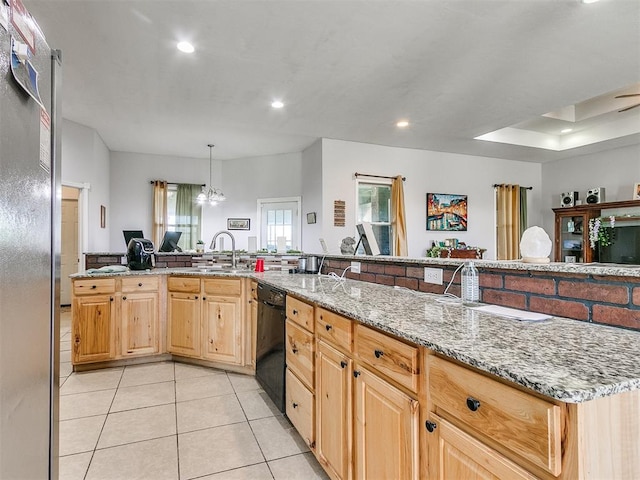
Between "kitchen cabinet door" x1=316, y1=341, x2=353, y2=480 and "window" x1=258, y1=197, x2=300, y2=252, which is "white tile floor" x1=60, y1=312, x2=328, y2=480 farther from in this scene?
"window" x1=258, y1=197, x2=300, y2=252

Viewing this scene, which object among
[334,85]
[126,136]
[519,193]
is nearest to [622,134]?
[519,193]

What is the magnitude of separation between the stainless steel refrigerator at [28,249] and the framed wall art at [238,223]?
567 centimetres

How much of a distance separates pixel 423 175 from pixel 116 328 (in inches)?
194

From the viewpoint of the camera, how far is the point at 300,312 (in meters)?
1.97

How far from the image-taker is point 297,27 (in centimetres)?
252

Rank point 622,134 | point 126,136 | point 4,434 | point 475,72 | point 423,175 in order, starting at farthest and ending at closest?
point 423,175 < point 126,136 < point 622,134 < point 475,72 < point 4,434

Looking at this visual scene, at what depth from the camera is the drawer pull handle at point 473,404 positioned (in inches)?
32.4

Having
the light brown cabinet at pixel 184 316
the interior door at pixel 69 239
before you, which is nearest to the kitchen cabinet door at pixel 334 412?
the light brown cabinet at pixel 184 316

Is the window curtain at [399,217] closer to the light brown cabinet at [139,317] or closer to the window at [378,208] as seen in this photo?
the window at [378,208]

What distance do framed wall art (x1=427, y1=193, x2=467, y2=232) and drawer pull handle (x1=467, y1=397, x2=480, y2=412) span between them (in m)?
5.30

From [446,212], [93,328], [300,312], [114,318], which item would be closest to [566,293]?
[300,312]

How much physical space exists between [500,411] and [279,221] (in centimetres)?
597

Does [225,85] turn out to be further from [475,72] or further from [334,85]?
[475,72]

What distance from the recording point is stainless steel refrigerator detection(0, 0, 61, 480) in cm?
76
